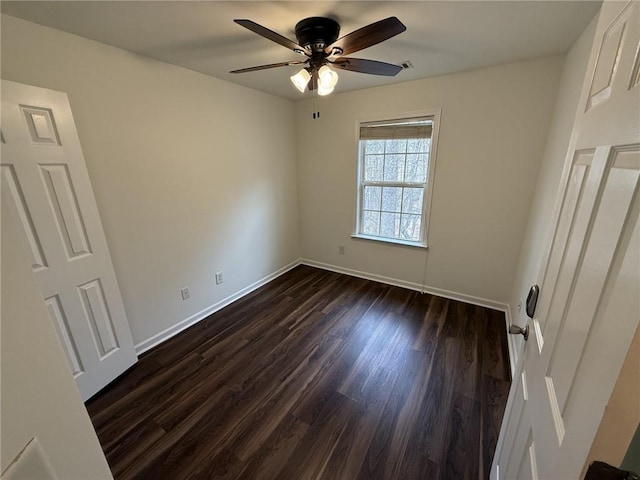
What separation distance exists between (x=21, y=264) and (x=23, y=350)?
5.0 inches

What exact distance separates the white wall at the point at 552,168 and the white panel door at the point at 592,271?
0.84 meters

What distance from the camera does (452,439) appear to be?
4.85ft

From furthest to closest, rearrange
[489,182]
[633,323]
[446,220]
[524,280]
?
[446,220], [489,182], [524,280], [633,323]

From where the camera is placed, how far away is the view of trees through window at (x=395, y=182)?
2861 millimetres


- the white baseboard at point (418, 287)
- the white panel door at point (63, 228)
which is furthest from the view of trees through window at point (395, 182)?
the white panel door at point (63, 228)

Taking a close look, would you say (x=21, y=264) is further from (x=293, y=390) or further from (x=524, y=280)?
(x=524, y=280)

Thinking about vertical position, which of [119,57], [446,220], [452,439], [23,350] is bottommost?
[452,439]

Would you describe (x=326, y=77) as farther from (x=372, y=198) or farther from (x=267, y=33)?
(x=372, y=198)

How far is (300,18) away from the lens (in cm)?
151

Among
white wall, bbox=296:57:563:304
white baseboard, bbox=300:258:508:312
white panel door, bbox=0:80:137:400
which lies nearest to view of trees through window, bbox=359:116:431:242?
white wall, bbox=296:57:563:304

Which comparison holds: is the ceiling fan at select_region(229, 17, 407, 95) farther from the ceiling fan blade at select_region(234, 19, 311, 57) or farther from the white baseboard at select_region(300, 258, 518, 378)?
the white baseboard at select_region(300, 258, 518, 378)

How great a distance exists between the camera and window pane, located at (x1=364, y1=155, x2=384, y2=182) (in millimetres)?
3133

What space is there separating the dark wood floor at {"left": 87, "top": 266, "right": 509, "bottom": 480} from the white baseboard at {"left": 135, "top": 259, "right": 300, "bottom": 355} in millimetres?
70

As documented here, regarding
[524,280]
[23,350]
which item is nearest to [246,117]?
[23,350]
